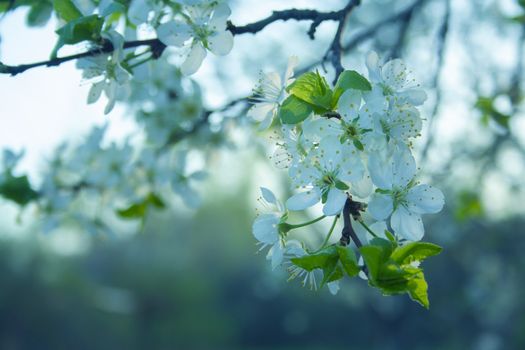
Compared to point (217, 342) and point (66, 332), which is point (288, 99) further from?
point (217, 342)

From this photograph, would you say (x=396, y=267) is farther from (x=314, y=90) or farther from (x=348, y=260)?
(x=314, y=90)

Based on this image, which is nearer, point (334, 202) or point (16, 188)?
point (334, 202)

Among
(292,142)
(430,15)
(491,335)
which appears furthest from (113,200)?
(491,335)

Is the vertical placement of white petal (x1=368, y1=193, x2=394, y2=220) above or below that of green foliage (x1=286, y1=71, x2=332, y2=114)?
below

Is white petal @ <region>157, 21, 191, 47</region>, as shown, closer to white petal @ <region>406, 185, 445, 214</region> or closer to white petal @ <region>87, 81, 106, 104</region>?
white petal @ <region>87, 81, 106, 104</region>

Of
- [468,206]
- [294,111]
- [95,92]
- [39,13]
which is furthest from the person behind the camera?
[468,206]

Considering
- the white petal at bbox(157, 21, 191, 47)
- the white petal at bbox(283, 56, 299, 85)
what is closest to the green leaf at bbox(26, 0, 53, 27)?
the white petal at bbox(157, 21, 191, 47)

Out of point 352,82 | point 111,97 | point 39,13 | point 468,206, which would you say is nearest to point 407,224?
point 352,82

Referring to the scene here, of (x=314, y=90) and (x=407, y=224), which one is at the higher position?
(x=314, y=90)
